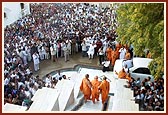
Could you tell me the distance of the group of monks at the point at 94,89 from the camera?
11.8m

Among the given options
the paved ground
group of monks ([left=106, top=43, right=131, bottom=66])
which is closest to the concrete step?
the paved ground

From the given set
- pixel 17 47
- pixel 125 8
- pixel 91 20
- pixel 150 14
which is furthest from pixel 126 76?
pixel 91 20

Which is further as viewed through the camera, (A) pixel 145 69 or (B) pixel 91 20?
(B) pixel 91 20

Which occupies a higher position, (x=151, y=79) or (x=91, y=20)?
(x=91, y=20)

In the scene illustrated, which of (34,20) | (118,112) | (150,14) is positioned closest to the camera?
(118,112)

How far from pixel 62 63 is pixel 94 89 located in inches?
161

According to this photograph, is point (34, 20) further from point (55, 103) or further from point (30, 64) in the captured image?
point (55, 103)

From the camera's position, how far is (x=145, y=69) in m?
13.4

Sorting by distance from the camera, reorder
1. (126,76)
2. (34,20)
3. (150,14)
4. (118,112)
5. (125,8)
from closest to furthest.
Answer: (118,112), (150,14), (125,8), (126,76), (34,20)

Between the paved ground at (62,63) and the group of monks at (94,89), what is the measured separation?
335 cm

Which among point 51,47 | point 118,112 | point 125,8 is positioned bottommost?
point 118,112

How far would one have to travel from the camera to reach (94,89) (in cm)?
1187

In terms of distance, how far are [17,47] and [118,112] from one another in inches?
281

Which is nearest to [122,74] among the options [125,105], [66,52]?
[125,105]
